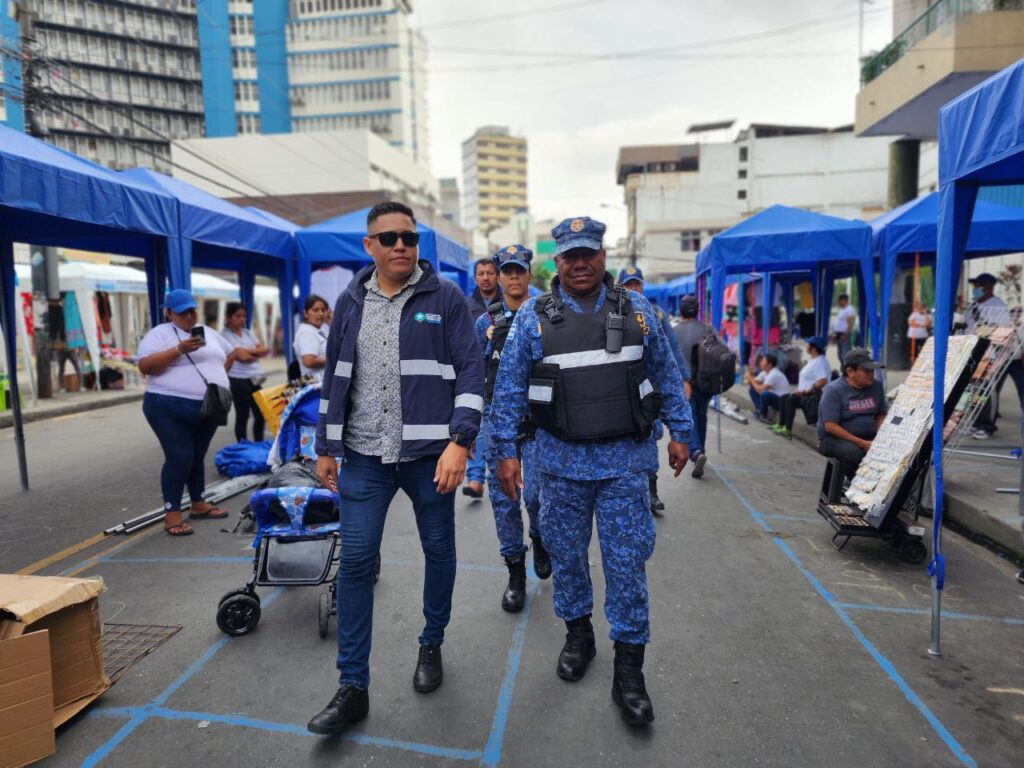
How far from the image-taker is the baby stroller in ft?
11.1

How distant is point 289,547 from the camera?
3.64 metres

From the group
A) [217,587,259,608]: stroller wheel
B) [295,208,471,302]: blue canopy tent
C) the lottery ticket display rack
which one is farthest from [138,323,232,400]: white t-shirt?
the lottery ticket display rack

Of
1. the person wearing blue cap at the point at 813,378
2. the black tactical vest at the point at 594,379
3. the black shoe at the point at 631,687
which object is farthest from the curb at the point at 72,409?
the person wearing blue cap at the point at 813,378

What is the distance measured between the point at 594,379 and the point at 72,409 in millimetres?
13755

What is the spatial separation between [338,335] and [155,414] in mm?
2963

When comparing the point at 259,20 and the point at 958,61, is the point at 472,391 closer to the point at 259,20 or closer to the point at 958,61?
the point at 958,61

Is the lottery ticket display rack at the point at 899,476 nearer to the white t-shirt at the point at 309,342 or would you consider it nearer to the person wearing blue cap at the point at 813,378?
the person wearing blue cap at the point at 813,378

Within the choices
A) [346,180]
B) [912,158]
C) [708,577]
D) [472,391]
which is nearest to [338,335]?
[472,391]

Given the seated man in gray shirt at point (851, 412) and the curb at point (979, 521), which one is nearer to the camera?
the curb at point (979, 521)

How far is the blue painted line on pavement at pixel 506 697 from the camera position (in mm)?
2438

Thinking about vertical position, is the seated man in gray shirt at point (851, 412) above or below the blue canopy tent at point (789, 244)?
below

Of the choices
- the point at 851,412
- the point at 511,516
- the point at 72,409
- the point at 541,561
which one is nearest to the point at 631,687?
the point at 511,516

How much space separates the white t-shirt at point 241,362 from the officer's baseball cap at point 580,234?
580cm

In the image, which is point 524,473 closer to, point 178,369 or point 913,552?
point 913,552
